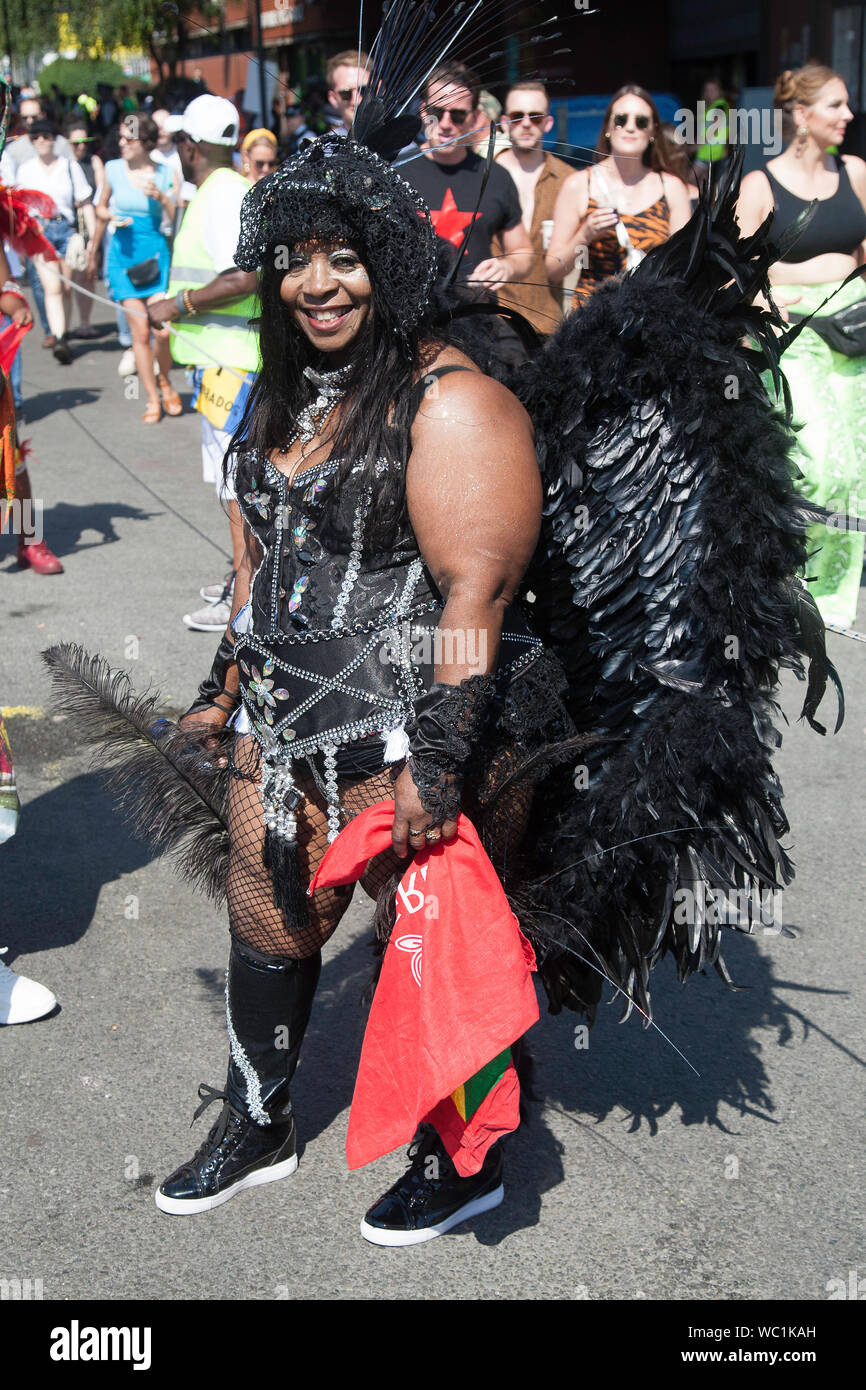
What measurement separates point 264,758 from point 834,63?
13.0 m

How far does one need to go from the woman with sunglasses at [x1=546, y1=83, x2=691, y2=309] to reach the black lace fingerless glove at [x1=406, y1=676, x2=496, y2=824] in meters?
3.89

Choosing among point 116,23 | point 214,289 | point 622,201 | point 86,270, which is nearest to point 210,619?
point 214,289

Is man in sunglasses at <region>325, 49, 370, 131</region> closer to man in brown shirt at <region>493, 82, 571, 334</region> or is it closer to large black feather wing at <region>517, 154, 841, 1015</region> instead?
man in brown shirt at <region>493, 82, 571, 334</region>

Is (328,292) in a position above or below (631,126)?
below

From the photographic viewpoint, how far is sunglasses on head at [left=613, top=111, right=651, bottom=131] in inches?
232

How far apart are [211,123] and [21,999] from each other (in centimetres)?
397

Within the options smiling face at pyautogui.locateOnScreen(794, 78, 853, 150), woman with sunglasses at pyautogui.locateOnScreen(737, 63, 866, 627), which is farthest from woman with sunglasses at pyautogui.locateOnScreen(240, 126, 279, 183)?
smiling face at pyautogui.locateOnScreen(794, 78, 853, 150)

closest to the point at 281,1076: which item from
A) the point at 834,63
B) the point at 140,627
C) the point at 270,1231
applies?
the point at 270,1231

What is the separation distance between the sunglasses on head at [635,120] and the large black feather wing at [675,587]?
3.70 m

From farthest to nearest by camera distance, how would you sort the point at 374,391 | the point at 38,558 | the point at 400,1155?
the point at 38,558, the point at 400,1155, the point at 374,391

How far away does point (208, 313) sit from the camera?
554 centimetres
